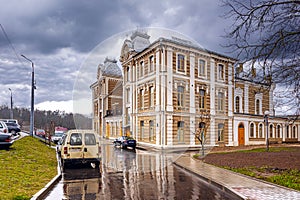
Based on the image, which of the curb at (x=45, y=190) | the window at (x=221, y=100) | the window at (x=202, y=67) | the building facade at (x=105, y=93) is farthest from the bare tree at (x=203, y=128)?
the curb at (x=45, y=190)

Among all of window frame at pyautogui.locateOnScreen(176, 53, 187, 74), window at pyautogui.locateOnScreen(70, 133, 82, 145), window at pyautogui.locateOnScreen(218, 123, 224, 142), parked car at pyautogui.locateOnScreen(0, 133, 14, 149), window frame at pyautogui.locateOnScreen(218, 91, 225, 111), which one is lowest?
parked car at pyautogui.locateOnScreen(0, 133, 14, 149)

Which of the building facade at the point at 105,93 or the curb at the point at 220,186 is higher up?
the building facade at the point at 105,93

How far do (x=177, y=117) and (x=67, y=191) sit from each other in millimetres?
4402

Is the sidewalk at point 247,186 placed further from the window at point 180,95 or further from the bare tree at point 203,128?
the window at point 180,95

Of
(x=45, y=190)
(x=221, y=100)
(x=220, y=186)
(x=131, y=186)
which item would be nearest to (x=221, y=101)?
(x=221, y=100)

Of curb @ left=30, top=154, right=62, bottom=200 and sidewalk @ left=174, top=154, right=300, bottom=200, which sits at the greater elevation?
curb @ left=30, top=154, right=62, bottom=200

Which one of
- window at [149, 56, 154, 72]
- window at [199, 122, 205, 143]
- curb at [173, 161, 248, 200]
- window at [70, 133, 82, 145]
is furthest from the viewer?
window at [70, 133, 82, 145]

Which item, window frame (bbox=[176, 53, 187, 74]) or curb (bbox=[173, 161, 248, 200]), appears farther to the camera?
curb (bbox=[173, 161, 248, 200])

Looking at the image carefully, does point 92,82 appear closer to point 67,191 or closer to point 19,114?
point 67,191

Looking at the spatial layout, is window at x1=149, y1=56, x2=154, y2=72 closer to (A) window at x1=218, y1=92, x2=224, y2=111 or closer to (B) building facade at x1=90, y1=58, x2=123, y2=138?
(B) building facade at x1=90, y1=58, x2=123, y2=138

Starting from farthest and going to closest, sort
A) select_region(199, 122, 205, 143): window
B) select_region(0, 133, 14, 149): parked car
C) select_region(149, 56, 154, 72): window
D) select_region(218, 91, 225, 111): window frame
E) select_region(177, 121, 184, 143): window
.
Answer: select_region(0, 133, 14, 149): parked car
select_region(218, 91, 225, 111): window frame
select_region(149, 56, 154, 72): window
select_region(199, 122, 205, 143): window
select_region(177, 121, 184, 143): window

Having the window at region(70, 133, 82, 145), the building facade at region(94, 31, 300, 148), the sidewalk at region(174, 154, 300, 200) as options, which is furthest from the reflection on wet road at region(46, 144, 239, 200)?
the window at region(70, 133, 82, 145)

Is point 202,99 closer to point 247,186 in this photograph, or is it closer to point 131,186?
point 247,186

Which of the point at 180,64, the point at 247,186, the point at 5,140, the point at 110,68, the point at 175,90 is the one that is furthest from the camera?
the point at 5,140
